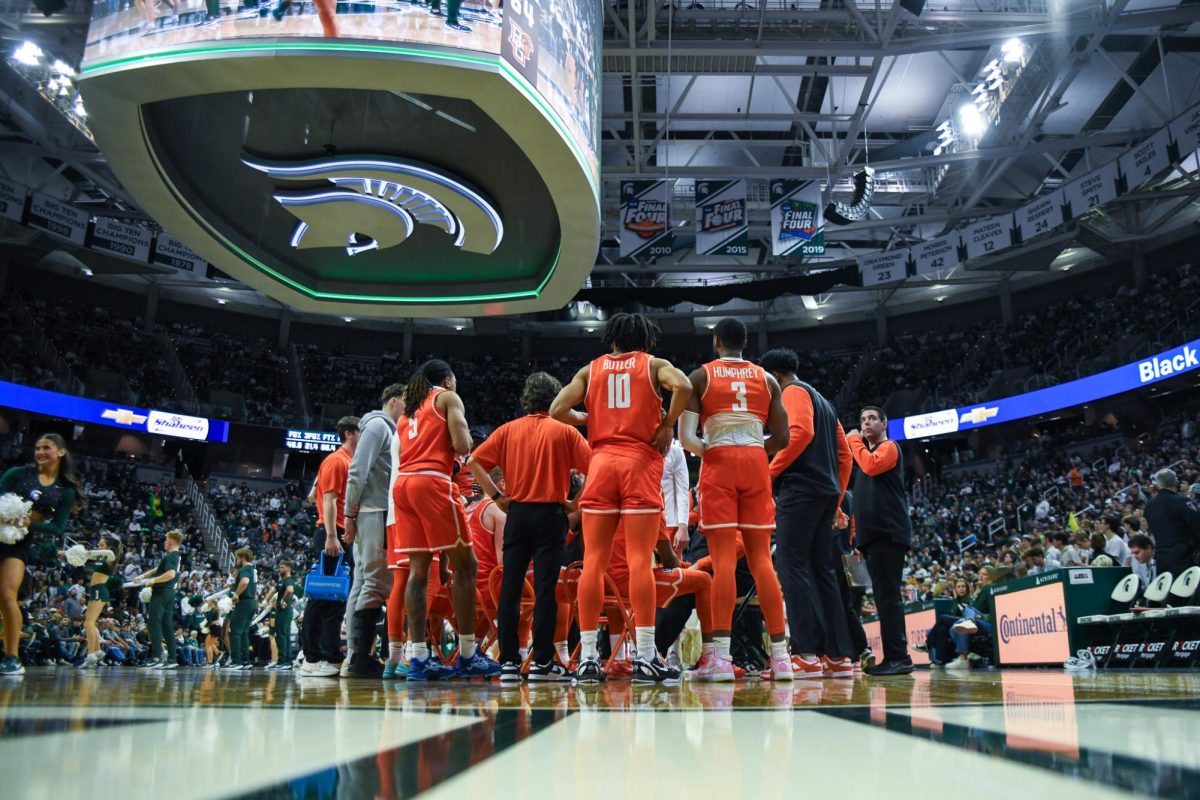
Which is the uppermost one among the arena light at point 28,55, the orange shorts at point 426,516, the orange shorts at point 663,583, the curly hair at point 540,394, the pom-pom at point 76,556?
the arena light at point 28,55

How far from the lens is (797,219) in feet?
57.8

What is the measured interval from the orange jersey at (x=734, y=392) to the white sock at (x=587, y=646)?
4.16ft

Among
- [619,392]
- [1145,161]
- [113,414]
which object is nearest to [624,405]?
[619,392]

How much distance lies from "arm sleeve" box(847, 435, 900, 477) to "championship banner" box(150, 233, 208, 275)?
2135cm

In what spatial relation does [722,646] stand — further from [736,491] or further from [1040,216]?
[1040,216]

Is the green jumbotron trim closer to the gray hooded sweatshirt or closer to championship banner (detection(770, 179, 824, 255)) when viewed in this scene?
the gray hooded sweatshirt

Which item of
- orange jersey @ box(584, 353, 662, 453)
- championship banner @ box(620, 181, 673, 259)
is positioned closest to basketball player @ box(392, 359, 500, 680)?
orange jersey @ box(584, 353, 662, 453)

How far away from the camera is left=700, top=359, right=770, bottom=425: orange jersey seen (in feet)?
14.4

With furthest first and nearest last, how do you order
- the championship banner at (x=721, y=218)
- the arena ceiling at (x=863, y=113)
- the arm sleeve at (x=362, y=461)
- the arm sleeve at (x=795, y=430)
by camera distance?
the championship banner at (x=721, y=218), the arena ceiling at (x=863, y=113), the arm sleeve at (x=362, y=461), the arm sleeve at (x=795, y=430)

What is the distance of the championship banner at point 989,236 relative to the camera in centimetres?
1969

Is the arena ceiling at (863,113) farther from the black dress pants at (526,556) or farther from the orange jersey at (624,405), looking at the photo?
the black dress pants at (526,556)

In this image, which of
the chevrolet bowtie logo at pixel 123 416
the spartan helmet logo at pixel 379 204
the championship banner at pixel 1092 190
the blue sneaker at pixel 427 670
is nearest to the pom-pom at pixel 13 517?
the blue sneaker at pixel 427 670

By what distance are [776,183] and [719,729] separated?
58.2 feet

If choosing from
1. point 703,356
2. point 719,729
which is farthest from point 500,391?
point 719,729
